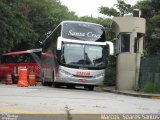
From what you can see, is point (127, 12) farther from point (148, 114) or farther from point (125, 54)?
point (148, 114)

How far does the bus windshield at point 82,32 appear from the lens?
2758 centimetres

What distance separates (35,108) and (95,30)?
48.4 ft

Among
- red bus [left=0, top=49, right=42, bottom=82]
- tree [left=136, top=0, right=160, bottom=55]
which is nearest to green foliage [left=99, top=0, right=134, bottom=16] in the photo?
tree [left=136, top=0, right=160, bottom=55]

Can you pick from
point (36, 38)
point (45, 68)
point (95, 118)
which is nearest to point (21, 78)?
point (45, 68)

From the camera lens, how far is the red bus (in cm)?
4366

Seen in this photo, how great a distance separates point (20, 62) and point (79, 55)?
17978 millimetres

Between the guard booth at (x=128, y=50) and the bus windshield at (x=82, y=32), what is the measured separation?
1330 mm

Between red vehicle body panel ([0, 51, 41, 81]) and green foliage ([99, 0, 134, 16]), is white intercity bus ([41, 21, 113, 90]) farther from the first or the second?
red vehicle body panel ([0, 51, 41, 81])

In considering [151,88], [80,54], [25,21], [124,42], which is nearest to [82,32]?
[80,54]

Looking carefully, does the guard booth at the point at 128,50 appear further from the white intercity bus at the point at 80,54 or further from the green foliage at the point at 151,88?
the green foliage at the point at 151,88

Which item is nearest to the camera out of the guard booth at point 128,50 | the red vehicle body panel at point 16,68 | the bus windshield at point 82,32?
the bus windshield at point 82,32

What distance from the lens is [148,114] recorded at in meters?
13.0

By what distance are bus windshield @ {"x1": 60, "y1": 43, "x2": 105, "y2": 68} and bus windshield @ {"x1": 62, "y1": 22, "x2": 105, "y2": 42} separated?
49 centimetres

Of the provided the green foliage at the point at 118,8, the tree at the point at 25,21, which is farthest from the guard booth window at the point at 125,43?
the tree at the point at 25,21
